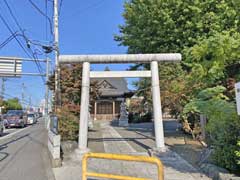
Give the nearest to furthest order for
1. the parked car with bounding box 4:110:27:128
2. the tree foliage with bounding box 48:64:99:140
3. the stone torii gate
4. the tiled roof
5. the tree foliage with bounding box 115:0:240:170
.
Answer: the tree foliage with bounding box 115:0:240:170 < the stone torii gate < the tree foliage with bounding box 48:64:99:140 < the parked car with bounding box 4:110:27:128 < the tiled roof

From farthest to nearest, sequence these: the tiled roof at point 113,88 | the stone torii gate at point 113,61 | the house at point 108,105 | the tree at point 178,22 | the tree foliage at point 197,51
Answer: the tiled roof at point 113,88 → the house at point 108,105 → the tree at point 178,22 → the stone torii gate at point 113,61 → the tree foliage at point 197,51

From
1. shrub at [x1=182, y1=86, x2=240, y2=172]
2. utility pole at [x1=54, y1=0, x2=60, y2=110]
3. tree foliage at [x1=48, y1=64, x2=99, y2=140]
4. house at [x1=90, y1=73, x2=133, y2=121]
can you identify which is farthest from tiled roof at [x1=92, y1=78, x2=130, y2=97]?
shrub at [x1=182, y1=86, x2=240, y2=172]

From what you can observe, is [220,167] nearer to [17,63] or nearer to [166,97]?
[166,97]

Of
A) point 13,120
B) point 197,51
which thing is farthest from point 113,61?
point 13,120

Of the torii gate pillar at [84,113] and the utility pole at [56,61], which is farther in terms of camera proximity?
the utility pole at [56,61]

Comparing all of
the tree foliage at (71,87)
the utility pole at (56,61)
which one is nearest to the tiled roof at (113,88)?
the tree foliage at (71,87)

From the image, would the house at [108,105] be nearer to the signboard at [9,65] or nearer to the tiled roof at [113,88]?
the tiled roof at [113,88]

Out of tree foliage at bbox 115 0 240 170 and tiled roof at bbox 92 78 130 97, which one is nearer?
tree foliage at bbox 115 0 240 170

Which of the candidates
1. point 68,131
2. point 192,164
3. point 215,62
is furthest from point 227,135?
point 68,131

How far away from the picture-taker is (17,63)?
2284cm

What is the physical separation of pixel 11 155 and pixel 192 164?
779 cm

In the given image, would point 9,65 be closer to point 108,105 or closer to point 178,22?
point 178,22

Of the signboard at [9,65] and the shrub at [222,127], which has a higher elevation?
the signboard at [9,65]

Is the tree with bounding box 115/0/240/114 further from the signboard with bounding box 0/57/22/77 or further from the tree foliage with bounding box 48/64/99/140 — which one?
the signboard with bounding box 0/57/22/77
